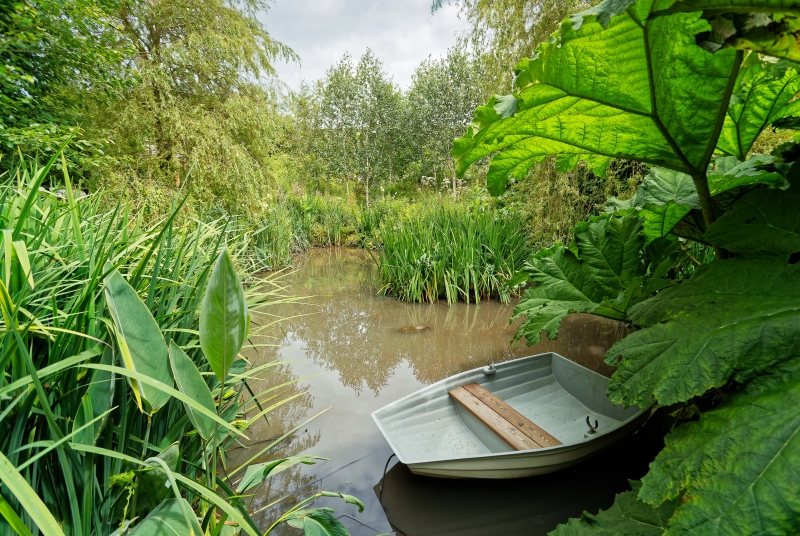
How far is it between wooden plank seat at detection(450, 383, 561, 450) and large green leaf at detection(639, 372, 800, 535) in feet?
3.89

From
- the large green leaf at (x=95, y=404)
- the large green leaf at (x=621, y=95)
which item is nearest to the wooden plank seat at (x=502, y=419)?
the large green leaf at (x=621, y=95)

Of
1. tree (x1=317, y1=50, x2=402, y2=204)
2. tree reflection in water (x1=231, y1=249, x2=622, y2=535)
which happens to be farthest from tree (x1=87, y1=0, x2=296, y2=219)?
tree (x1=317, y1=50, x2=402, y2=204)

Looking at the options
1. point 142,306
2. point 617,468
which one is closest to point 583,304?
point 617,468

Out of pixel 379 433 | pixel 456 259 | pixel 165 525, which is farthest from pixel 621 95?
pixel 456 259

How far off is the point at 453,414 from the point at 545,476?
1.84 ft

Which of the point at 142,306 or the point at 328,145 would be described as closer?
the point at 142,306

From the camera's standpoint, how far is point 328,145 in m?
13.3

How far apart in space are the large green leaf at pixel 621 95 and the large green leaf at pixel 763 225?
187 mm

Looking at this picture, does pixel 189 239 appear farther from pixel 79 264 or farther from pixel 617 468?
pixel 617 468

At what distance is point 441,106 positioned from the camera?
1263 centimetres

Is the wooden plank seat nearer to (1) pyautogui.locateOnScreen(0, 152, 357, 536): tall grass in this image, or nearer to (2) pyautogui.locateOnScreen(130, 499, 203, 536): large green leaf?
(1) pyautogui.locateOnScreen(0, 152, 357, 536): tall grass

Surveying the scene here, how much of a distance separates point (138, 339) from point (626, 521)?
1082 millimetres

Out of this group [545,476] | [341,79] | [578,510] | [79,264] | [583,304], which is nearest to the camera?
[79,264]

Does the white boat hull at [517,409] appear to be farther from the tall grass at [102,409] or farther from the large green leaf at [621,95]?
the large green leaf at [621,95]
